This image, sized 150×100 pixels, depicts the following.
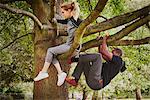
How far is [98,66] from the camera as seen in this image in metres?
5.84

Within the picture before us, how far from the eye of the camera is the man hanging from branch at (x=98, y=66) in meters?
5.82

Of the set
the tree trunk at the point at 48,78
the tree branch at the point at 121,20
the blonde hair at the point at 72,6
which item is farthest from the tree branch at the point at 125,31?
the tree trunk at the point at 48,78

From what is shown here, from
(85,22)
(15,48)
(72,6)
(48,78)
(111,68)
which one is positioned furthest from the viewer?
(15,48)

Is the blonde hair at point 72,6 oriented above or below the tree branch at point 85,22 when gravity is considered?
above

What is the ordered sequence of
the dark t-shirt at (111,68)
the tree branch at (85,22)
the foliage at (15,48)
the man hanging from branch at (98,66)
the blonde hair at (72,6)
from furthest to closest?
the foliage at (15,48), the dark t-shirt at (111,68), the man hanging from branch at (98,66), the blonde hair at (72,6), the tree branch at (85,22)

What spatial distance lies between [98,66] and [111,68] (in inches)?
12.2

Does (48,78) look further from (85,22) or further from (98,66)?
(85,22)

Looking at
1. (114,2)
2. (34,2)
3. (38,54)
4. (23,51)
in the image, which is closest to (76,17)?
(38,54)

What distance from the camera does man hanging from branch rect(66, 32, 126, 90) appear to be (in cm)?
582

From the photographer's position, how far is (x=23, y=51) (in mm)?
17047

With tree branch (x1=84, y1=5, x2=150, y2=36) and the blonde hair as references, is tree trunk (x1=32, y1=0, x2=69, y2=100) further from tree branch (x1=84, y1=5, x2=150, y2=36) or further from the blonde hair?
the blonde hair

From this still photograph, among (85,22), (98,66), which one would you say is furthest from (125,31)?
(85,22)

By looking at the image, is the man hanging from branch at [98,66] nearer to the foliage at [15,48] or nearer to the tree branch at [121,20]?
the tree branch at [121,20]

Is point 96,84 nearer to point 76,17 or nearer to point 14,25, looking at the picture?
point 76,17
